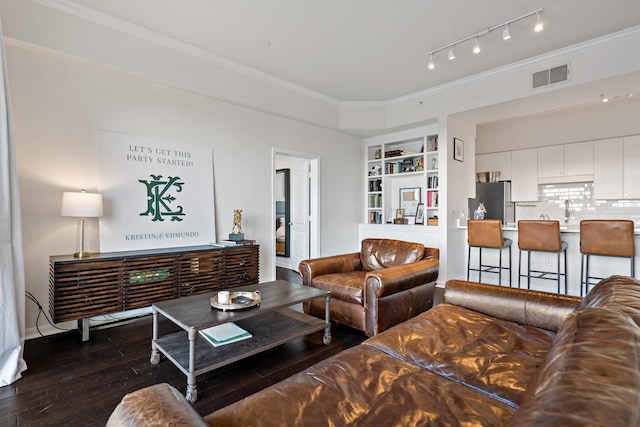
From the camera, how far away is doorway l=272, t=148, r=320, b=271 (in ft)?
17.4

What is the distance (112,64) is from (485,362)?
3.81 meters

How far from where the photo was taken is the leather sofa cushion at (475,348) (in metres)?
1.30

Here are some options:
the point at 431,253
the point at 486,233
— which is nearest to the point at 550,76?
the point at 486,233

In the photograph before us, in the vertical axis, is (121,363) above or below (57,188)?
below

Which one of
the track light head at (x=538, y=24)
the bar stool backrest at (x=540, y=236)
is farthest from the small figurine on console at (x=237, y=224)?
the track light head at (x=538, y=24)

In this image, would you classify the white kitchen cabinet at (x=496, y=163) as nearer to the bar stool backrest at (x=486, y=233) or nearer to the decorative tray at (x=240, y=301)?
the bar stool backrest at (x=486, y=233)

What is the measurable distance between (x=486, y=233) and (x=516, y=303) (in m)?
2.51

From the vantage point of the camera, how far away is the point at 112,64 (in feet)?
10.1

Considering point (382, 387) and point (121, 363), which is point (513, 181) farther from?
point (121, 363)

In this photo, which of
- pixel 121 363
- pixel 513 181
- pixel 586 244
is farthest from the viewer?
pixel 513 181

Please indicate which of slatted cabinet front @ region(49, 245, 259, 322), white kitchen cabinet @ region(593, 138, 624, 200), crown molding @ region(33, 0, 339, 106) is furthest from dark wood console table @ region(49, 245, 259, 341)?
white kitchen cabinet @ region(593, 138, 624, 200)

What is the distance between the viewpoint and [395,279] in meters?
2.71

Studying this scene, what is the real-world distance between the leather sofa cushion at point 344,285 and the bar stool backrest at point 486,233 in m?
2.02

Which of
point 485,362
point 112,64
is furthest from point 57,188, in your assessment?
point 485,362
